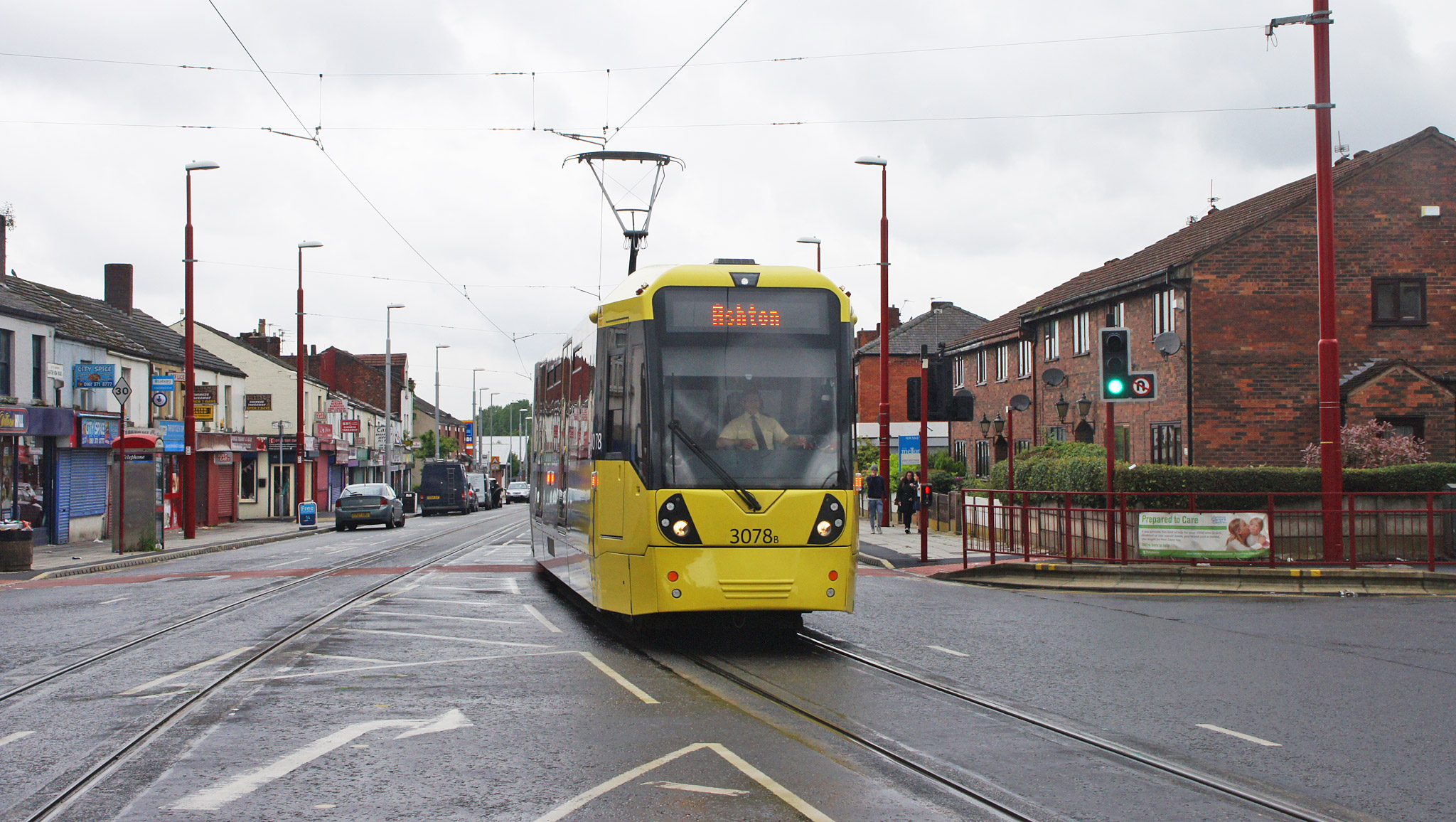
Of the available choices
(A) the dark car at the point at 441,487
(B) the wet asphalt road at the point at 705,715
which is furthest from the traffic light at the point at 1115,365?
(A) the dark car at the point at 441,487

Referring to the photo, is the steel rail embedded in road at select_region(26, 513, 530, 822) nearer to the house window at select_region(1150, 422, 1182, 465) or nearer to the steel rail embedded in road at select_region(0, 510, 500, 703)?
the steel rail embedded in road at select_region(0, 510, 500, 703)

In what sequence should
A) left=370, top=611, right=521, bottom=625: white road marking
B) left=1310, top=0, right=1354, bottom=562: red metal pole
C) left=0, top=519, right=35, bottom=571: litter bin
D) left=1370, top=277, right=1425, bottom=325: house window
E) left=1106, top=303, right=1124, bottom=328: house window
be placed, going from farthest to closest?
1. left=1106, top=303, right=1124, bottom=328: house window
2. left=1370, top=277, right=1425, bottom=325: house window
3. left=0, top=519, right=35, bottom=571: litter bin
4. left=1310, top=0, right=1354, bottom=562: red metal pole
5. left=370, top=611, right=521, bottom=625: white road marking

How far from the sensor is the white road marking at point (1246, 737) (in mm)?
7319

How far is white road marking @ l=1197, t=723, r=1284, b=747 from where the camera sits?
24.0ft

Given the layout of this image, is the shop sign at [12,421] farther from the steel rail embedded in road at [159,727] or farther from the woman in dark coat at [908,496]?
the woman in dark coat at [908,496]

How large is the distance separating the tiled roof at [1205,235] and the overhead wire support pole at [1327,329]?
9.76m

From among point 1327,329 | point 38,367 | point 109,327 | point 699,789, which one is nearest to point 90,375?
point 38,367

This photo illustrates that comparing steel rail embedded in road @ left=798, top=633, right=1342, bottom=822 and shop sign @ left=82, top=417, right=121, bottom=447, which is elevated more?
shop sign @ left=82, top=417, right=121, bottom=447

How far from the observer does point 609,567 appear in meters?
11.0

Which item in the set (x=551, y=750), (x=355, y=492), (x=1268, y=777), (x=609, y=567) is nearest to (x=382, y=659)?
(x=609, y=567)

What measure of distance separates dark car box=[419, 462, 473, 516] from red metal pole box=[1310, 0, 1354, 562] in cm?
4639

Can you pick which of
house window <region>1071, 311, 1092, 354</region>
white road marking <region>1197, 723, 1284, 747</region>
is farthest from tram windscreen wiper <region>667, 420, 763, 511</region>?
house window <region>1071, 311, 1092, 354</region>

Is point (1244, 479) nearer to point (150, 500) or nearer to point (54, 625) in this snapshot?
point (54, 625)

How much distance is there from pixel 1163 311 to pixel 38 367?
90.4 ft
